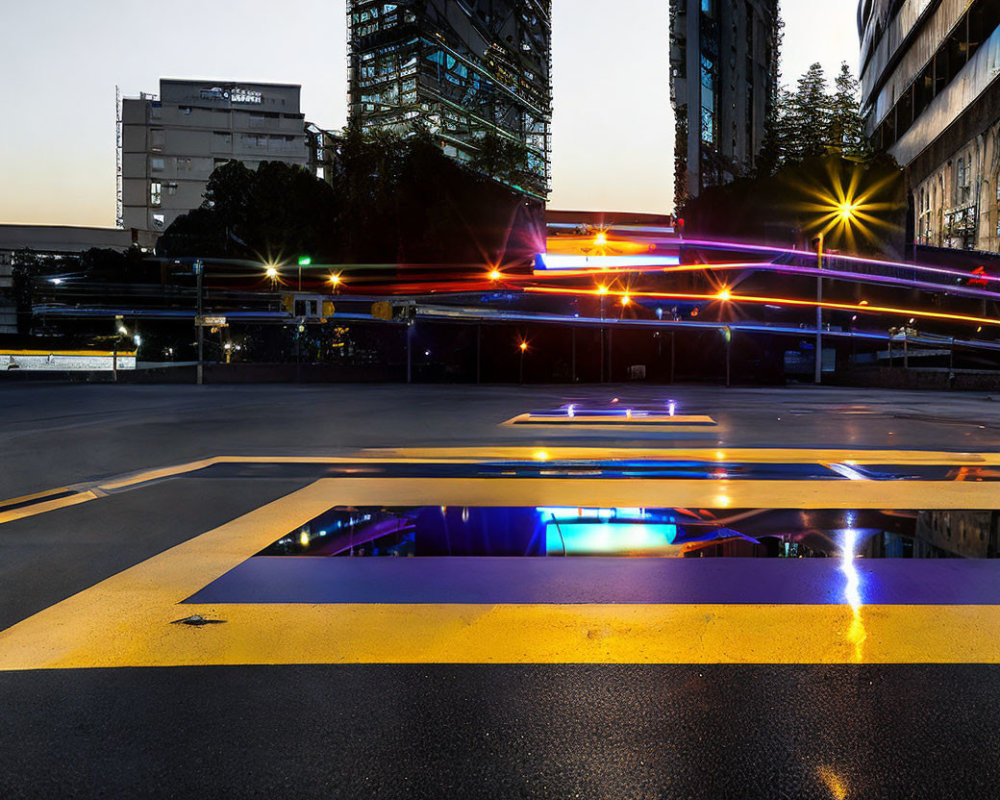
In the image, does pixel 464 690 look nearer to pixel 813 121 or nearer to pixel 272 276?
pixel 272 276

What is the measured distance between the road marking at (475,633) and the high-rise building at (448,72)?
290 feet

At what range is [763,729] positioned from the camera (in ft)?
10.4

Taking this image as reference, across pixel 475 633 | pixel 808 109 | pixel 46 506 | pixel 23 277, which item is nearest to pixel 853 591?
pixel 475 633

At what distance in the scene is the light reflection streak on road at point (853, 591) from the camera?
13.9 ft

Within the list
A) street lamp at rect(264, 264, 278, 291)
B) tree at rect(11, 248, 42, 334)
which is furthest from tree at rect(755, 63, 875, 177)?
tree at rect(11, 248, 42, 334)

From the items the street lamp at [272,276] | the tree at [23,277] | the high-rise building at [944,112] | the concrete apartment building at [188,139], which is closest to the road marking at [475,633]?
the street lamp at [272,276]

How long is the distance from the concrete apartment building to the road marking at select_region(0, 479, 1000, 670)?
10513cm

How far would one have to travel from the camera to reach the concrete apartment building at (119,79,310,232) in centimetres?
10169

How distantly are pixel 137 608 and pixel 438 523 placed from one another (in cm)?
301

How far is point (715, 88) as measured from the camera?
10156 cm

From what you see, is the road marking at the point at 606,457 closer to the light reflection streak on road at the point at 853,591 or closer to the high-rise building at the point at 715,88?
the light reflection streak on road at the point at 853,591

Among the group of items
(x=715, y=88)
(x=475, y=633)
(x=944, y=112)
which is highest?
(x=715, y=88)

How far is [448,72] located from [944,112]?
7471cm

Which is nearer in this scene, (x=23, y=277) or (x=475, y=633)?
(x=475, y=633)
